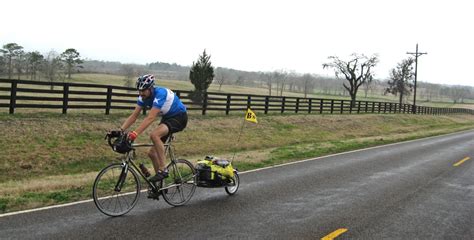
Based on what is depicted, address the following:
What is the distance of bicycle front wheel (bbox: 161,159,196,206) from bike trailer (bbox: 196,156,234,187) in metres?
0.13

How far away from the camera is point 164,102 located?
6.14m

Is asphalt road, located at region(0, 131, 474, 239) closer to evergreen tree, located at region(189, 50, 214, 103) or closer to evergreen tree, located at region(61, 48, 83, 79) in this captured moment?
evergreen tree, located at region(189, 50, 214, 103)

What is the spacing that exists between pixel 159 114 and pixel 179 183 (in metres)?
1.32

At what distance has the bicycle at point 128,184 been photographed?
5820 mm

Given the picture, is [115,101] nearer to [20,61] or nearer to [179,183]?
Result: [179,183]

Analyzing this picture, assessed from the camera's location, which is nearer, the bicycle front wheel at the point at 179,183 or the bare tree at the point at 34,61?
the bicycle front wheel at the point at 179,183

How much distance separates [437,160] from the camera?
14.0 metres

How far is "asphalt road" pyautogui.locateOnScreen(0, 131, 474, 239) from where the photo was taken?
534 cm

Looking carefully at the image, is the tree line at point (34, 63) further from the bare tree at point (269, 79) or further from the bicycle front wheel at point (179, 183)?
the bicycle front wheel at point (179, 183)

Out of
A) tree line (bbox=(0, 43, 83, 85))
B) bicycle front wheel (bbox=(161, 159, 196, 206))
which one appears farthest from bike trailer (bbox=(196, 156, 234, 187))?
tree line (bbox=(0, 43, 83, 85))

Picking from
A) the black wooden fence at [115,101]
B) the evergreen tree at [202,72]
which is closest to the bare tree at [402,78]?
the black wooden fence at [115,101]

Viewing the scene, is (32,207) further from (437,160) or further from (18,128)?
(437,160)

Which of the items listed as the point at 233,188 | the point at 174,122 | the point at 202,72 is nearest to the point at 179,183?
the point at 174,122

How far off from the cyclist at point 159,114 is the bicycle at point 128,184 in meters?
0.18
